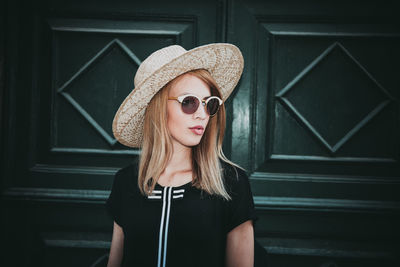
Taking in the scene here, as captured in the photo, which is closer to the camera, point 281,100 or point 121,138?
point 121,138

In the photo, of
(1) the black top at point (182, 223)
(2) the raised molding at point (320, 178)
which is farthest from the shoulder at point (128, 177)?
(2) the raised molding at point (320, 178)

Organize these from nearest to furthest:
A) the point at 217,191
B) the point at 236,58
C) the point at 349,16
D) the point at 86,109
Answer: the point at 217,191 → the point at 236,58 → the point at 349,16 → the point at 86,109

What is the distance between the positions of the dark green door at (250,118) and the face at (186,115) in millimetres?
846

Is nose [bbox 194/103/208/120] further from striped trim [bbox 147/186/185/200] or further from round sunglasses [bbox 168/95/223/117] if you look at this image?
striped trim [bbox 147/186/185/200]

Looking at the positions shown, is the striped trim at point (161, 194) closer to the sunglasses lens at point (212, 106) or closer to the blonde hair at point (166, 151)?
the blonde hair at point (166, 151)

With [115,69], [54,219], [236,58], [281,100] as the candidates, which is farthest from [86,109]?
[281,100]

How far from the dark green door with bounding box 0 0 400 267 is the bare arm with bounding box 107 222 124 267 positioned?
0.71 m

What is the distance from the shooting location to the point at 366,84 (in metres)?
1.95

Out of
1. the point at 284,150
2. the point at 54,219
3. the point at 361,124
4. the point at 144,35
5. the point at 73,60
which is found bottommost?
the point at 54,219

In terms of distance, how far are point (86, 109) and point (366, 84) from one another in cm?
219

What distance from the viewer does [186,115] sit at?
1.14 m

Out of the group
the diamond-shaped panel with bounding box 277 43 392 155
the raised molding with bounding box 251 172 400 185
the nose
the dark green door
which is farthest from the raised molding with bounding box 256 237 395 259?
the nose

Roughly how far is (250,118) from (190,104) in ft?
3.15

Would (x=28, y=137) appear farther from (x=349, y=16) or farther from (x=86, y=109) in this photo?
(x=349, y=16)
